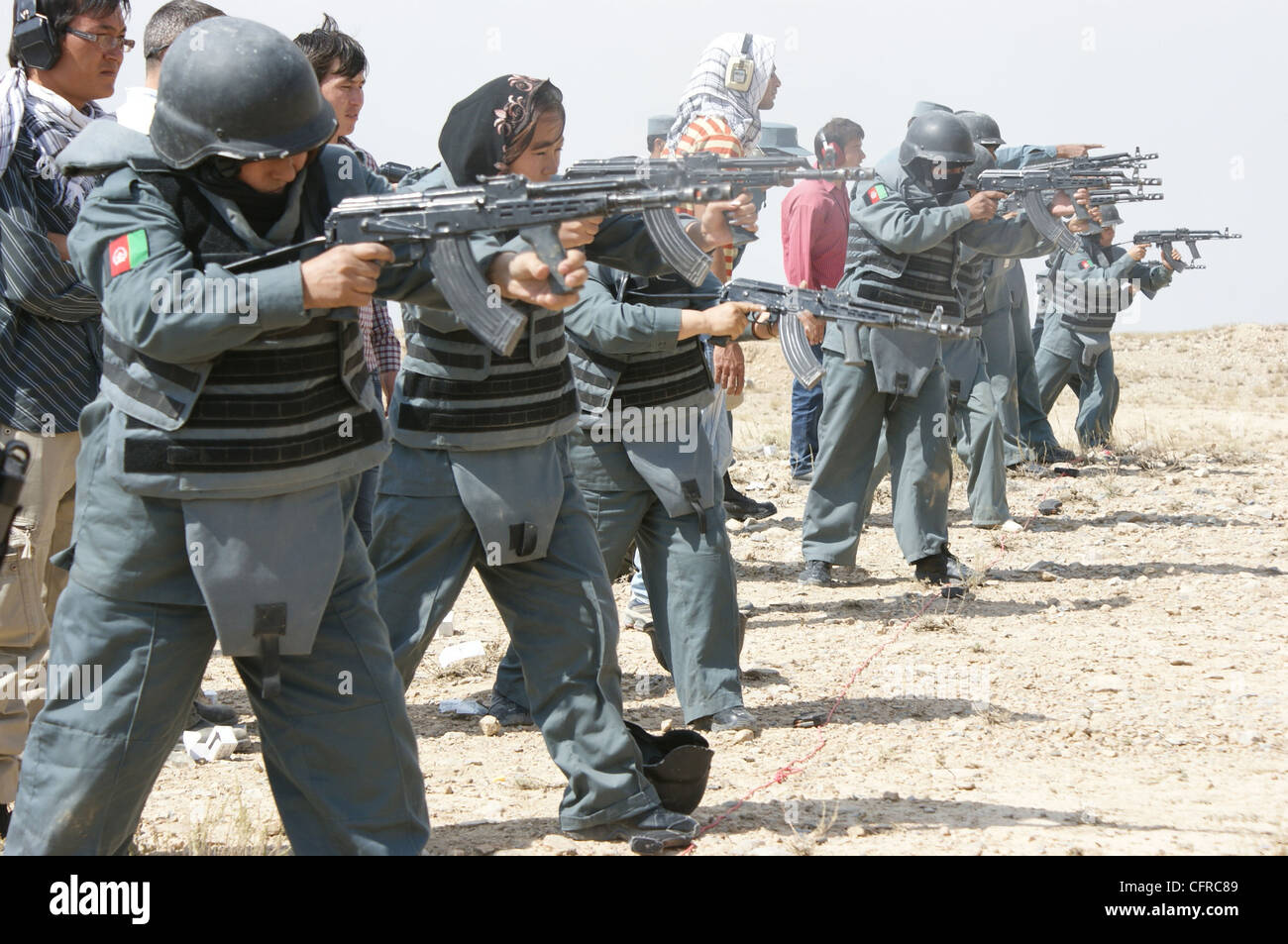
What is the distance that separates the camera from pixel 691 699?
5266 mm

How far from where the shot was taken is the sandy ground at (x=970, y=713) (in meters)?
4.27

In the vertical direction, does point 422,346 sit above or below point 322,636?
above

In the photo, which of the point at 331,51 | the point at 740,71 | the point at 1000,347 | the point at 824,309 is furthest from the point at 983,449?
the point at 331,51

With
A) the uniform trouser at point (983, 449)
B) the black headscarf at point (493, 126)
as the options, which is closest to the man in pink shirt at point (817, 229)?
the uniform trouser at point (983, 449)

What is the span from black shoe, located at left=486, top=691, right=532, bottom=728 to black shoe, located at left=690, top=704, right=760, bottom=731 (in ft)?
2.07

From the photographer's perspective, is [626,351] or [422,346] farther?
[626,351]

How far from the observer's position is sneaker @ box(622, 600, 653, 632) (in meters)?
6.89

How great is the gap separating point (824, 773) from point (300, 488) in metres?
2.36

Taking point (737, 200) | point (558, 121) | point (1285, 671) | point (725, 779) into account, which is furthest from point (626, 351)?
point (1285, 671)

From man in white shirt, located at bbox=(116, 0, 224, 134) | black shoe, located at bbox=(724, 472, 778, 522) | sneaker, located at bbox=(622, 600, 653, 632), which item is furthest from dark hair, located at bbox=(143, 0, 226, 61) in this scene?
black shoe, located at bbox=(724, 472, 778, 522)

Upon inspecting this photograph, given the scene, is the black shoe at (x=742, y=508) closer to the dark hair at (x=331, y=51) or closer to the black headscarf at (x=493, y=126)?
the dark hair at (x=331, y=51)

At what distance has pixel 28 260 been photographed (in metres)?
4.23

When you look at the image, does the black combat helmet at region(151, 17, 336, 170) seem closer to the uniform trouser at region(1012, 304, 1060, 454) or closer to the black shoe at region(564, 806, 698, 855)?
the black shoe at region(564, 806, 698, 855)

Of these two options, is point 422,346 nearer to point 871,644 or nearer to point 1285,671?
point 871,644
